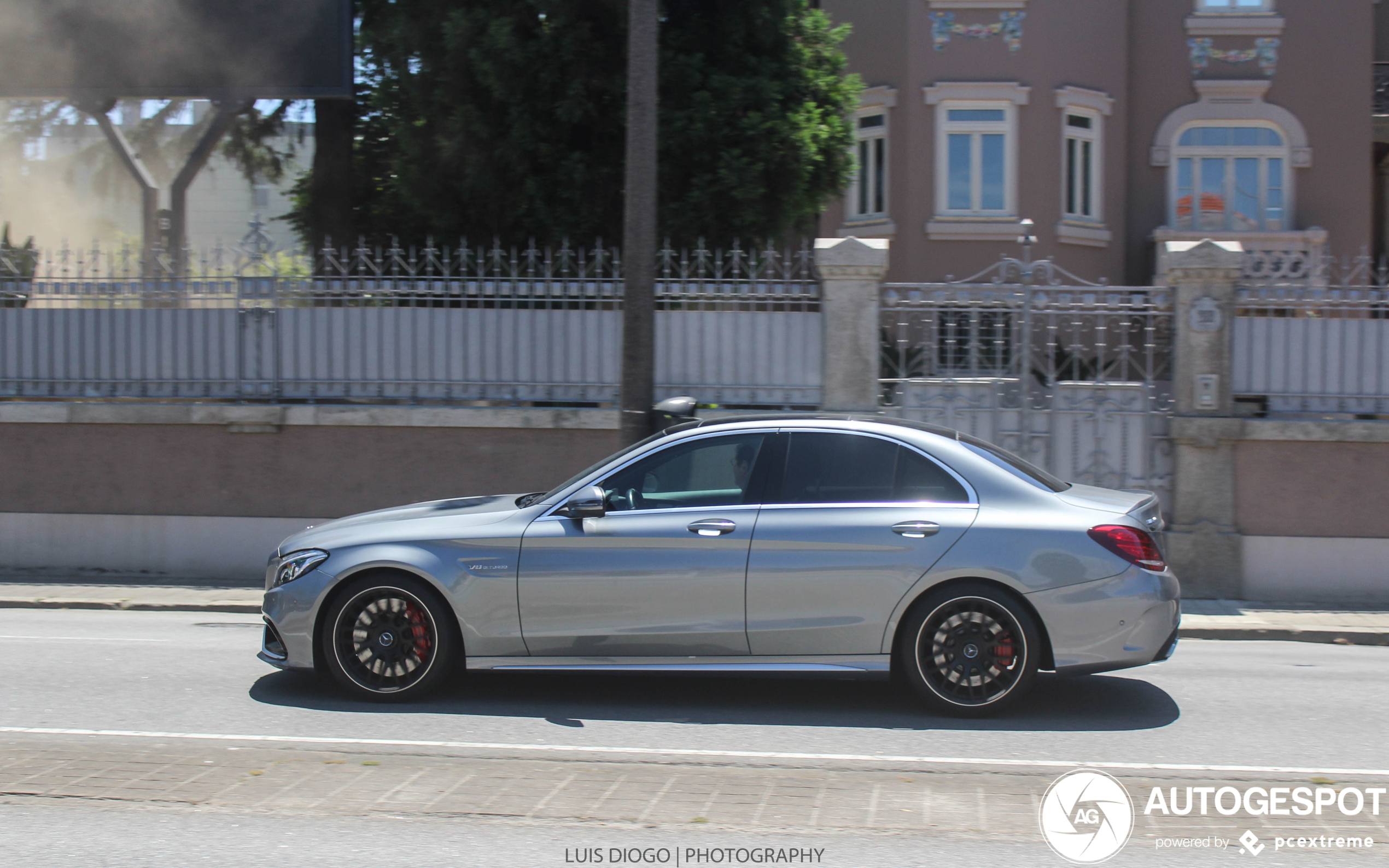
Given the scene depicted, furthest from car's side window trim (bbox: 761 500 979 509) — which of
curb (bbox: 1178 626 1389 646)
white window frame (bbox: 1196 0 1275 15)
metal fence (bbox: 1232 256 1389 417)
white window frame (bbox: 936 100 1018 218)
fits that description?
white window frame (bbox: 1196 0 1275 15)

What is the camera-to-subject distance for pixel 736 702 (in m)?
6.48

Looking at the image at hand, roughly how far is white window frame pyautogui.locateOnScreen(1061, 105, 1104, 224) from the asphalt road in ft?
33.3

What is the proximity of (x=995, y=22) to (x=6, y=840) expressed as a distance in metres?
15.4

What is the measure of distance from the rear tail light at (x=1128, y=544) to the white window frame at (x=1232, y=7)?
1378cm

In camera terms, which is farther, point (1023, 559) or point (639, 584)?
point (639, 584)

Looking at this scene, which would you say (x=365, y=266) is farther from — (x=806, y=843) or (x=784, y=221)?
(x=806, y=843)

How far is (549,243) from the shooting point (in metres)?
12.1

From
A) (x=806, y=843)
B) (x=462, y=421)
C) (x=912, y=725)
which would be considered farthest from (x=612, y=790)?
(x=462, y=421)

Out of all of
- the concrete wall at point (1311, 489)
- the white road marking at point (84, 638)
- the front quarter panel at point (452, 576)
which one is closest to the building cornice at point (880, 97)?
the concrete wall at point (1311, 489)

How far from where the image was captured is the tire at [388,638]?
6.19m

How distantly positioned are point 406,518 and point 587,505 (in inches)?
43.2

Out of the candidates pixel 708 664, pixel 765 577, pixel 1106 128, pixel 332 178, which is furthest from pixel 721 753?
pixel 1106 128

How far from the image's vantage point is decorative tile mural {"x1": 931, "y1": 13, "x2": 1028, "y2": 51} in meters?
16.2

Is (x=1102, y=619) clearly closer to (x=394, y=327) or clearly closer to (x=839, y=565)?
(x=839, y=565)
